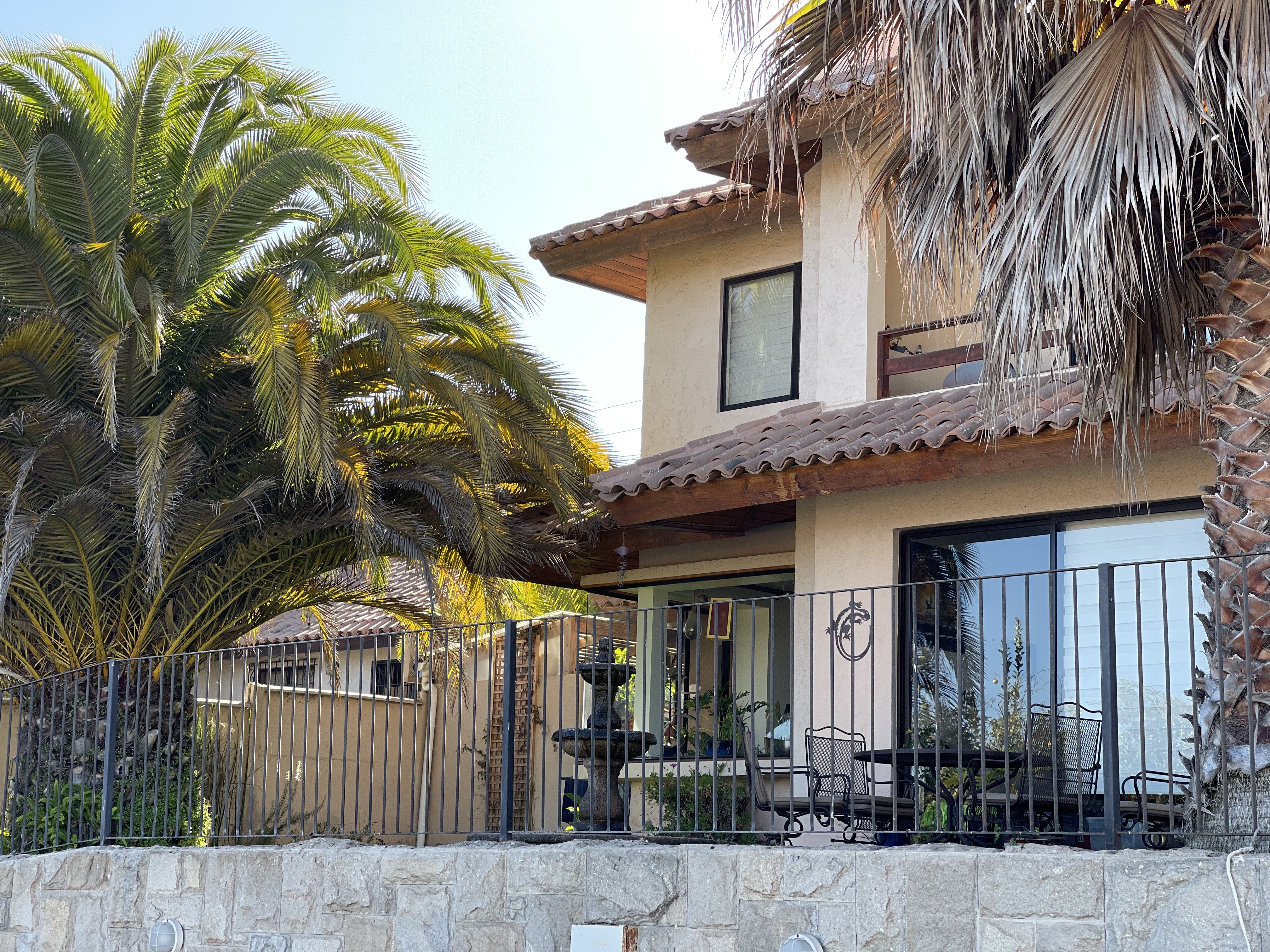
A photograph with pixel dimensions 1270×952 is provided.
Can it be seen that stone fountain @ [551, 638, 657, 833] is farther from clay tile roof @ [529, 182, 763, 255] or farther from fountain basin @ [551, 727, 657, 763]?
clay tile roof @ [529, 182, 763, 255]

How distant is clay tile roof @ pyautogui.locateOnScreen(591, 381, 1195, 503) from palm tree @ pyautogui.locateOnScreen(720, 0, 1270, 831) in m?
1.06

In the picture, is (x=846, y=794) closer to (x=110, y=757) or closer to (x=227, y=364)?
Answer: (x=110, y=757)

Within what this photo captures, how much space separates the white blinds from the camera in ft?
40.8

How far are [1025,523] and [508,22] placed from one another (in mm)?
9413

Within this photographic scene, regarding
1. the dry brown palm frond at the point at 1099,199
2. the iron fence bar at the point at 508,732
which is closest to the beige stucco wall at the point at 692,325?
the iron fence bar at the point at 508,732

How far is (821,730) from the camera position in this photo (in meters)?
8.61

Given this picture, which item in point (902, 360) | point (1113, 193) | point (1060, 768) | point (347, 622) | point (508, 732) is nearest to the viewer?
point (1113, 193)

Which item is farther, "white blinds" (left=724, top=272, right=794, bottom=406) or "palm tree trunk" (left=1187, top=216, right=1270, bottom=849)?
"white blinds" (left=724, top=272, right=794, bottom=406)

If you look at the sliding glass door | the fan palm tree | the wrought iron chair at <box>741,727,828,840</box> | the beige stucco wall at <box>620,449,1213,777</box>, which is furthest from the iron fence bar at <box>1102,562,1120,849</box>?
the fan palm tree

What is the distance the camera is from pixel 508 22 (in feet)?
52.8

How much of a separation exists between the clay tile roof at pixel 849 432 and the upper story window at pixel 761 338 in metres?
0.72

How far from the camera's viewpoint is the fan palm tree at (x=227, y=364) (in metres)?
9.34

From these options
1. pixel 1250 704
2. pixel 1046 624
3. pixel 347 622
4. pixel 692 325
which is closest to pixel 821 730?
pixel 1046 624

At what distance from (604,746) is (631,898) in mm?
1698
